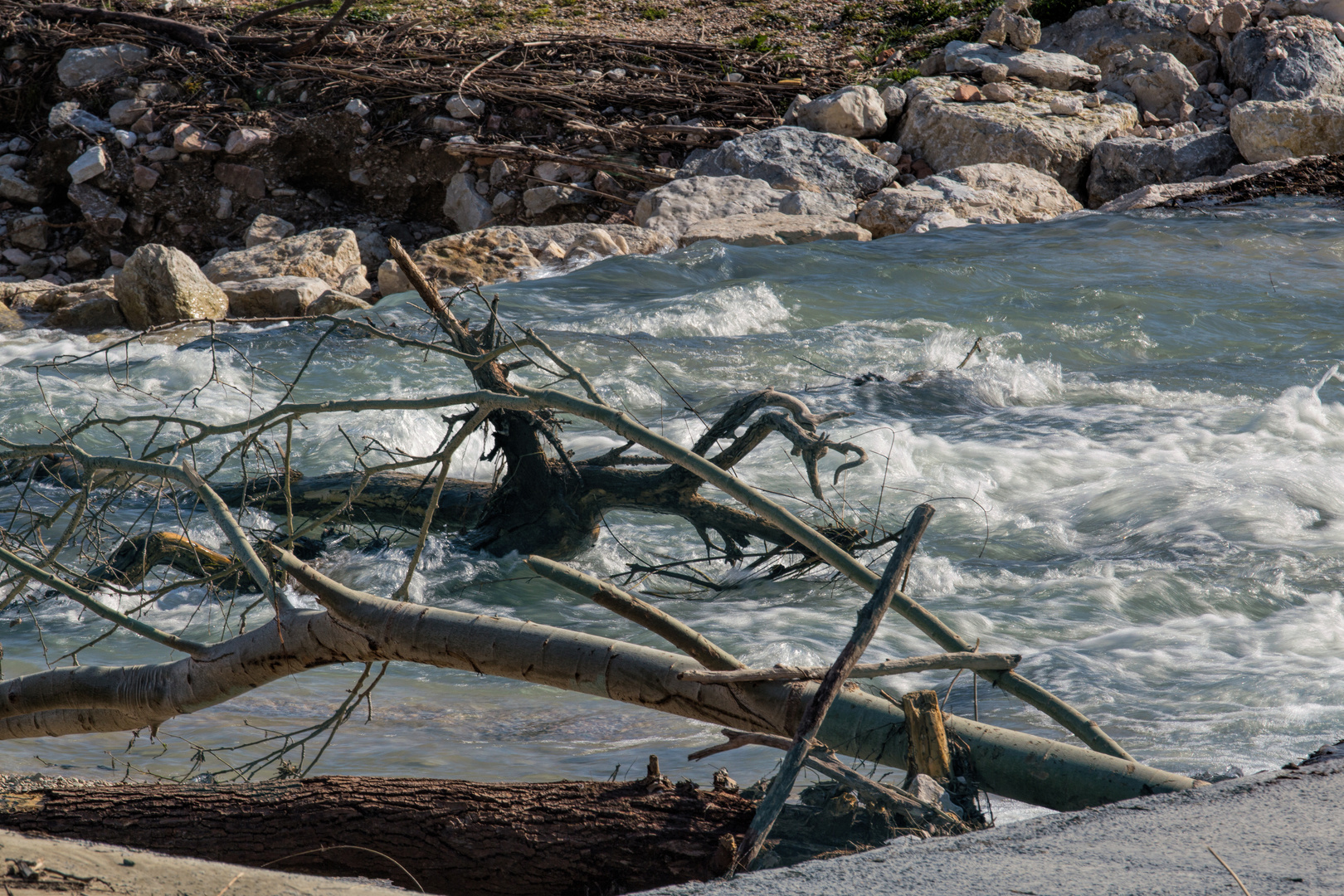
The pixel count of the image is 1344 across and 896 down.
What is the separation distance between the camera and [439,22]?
46.1ft

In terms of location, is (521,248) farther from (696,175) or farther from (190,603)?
(190,603)

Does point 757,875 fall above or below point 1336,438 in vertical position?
above

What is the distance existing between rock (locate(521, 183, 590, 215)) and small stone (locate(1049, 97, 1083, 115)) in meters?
5.67

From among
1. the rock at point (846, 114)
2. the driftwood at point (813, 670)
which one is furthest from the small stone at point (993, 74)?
the driftwood at point (813, 670)

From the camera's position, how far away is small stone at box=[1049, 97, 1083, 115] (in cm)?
1214

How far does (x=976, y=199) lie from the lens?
A: 1094 cm

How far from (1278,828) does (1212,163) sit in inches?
475

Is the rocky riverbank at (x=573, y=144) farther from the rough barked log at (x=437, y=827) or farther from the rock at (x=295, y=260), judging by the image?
the rough barked log at (x=437, y=827)

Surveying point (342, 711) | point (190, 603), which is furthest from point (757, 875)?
point (190, 603)

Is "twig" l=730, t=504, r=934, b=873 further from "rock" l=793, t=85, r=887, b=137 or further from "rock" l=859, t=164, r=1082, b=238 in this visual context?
"rock" l=793, t=85, r=887, b=137

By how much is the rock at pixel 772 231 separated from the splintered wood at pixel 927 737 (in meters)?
8.45

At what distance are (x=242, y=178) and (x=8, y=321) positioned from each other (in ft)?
11.8

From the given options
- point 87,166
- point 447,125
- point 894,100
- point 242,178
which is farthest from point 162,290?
point 894,100

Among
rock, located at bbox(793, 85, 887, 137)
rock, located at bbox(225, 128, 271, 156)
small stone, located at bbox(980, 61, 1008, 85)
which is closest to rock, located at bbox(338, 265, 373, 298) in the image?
rock, located at bbox(225, 128, 271, 156)
